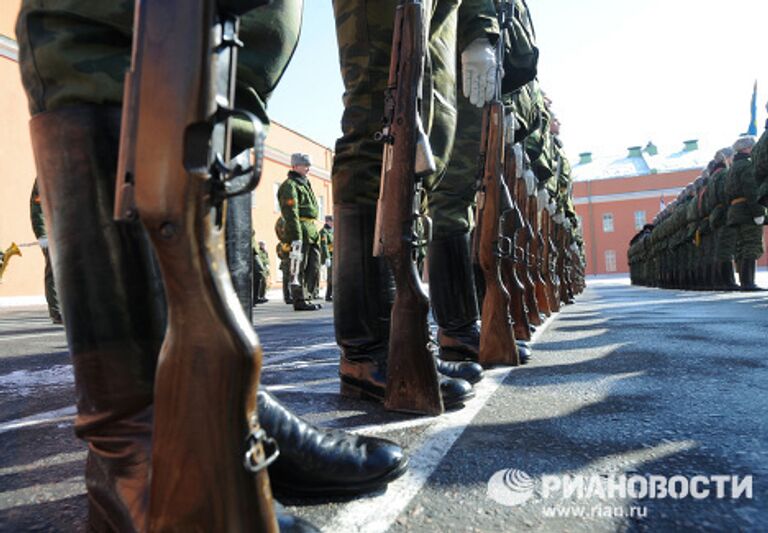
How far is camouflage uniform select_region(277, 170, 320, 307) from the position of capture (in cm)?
768

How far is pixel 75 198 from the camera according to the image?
762 mm

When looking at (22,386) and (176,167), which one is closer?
(176,167)

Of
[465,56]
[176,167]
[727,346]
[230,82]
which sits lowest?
[727,346]

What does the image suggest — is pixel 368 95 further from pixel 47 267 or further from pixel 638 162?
pixel 638 162

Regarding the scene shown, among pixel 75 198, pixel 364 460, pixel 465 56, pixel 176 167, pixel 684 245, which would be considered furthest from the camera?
pixel 684 245

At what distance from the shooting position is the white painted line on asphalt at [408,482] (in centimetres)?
81

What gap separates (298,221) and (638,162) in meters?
41.7

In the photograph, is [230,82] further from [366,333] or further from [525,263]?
[525,263]

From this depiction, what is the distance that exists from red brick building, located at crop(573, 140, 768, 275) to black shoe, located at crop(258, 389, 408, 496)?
3890 cm

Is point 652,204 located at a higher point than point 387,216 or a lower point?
higher

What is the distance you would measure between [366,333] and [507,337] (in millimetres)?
751

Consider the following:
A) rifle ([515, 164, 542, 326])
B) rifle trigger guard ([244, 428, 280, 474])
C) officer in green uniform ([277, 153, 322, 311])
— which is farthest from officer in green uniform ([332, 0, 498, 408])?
officer in green uniform ([277, 153, 322, 311])

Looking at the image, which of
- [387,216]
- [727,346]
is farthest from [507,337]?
[727,346]

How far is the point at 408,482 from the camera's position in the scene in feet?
3.14
